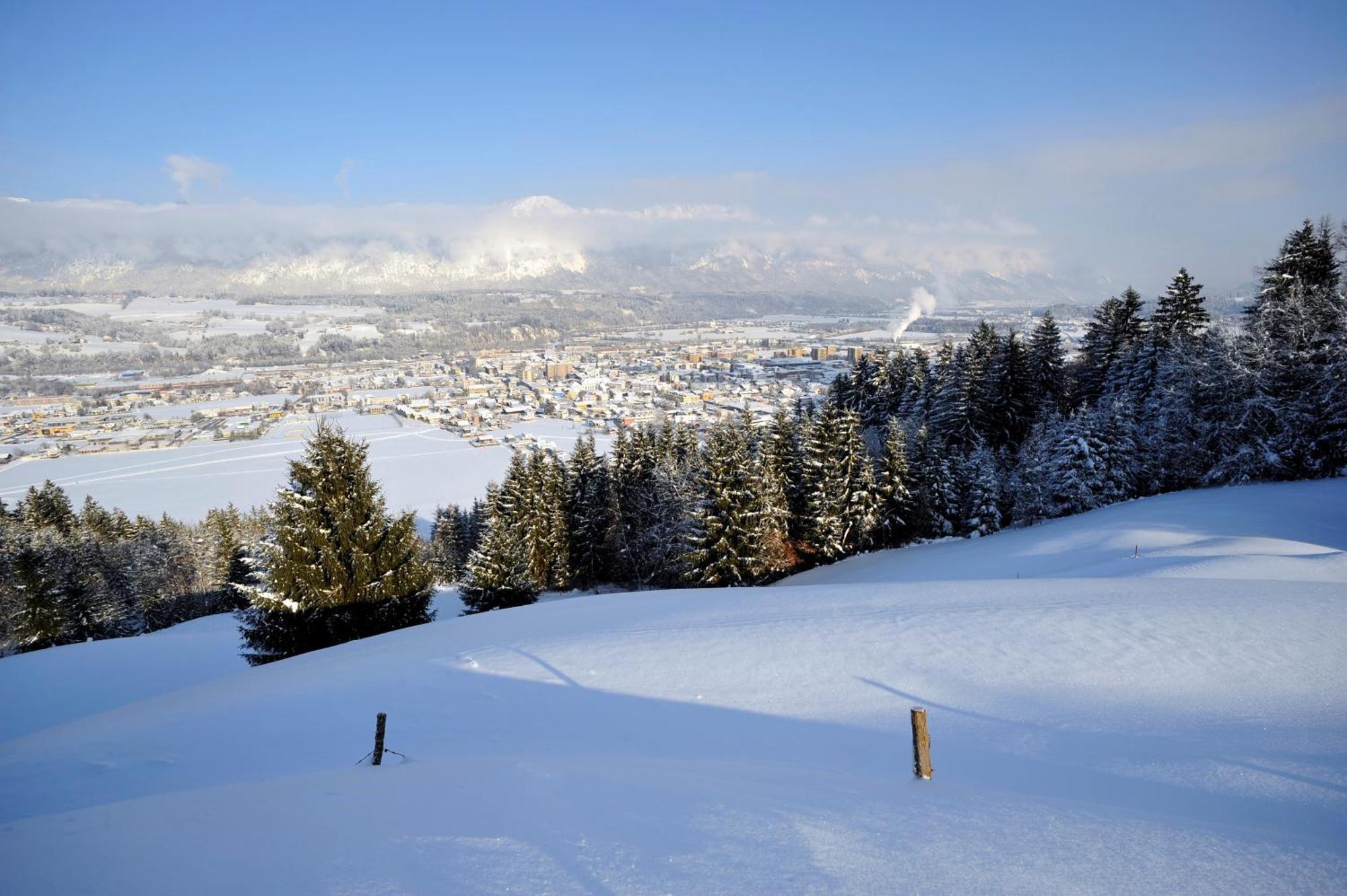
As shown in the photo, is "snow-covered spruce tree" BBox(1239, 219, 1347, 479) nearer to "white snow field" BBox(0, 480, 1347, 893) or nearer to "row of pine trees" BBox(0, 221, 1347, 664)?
"row of pine trees" BBox(0, 221, 1347, 664)

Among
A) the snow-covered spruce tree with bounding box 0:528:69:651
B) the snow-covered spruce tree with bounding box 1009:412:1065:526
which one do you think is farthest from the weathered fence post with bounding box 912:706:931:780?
the snow-covered spruce tree with bounding box 0:528:69:651

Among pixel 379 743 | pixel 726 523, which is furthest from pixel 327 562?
pixel 726 523

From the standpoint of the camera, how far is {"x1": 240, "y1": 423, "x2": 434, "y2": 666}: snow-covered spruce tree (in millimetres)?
16531

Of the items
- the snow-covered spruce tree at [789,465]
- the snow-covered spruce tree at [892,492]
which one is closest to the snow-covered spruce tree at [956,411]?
the snow-covered spruce tree at [892,492]

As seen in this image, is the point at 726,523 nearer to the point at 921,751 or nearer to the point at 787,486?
the point at 787,486

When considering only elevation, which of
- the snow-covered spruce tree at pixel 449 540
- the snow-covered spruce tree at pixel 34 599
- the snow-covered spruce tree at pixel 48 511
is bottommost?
the snow-covered spruce tree at pixel 449 540

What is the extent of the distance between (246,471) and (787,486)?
6925 cm

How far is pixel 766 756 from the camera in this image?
6.79m

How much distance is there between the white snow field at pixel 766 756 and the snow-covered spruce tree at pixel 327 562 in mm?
3847

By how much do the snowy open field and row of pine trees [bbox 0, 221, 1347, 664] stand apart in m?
20.4

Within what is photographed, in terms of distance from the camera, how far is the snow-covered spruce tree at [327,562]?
1653 cm

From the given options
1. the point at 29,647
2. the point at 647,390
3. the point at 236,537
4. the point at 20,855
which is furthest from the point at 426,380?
the point at 20,855

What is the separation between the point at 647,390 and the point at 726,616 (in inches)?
4112

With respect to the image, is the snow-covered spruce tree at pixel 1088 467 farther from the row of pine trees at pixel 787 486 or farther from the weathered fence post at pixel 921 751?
the weathered fence post at pixel 921 751
